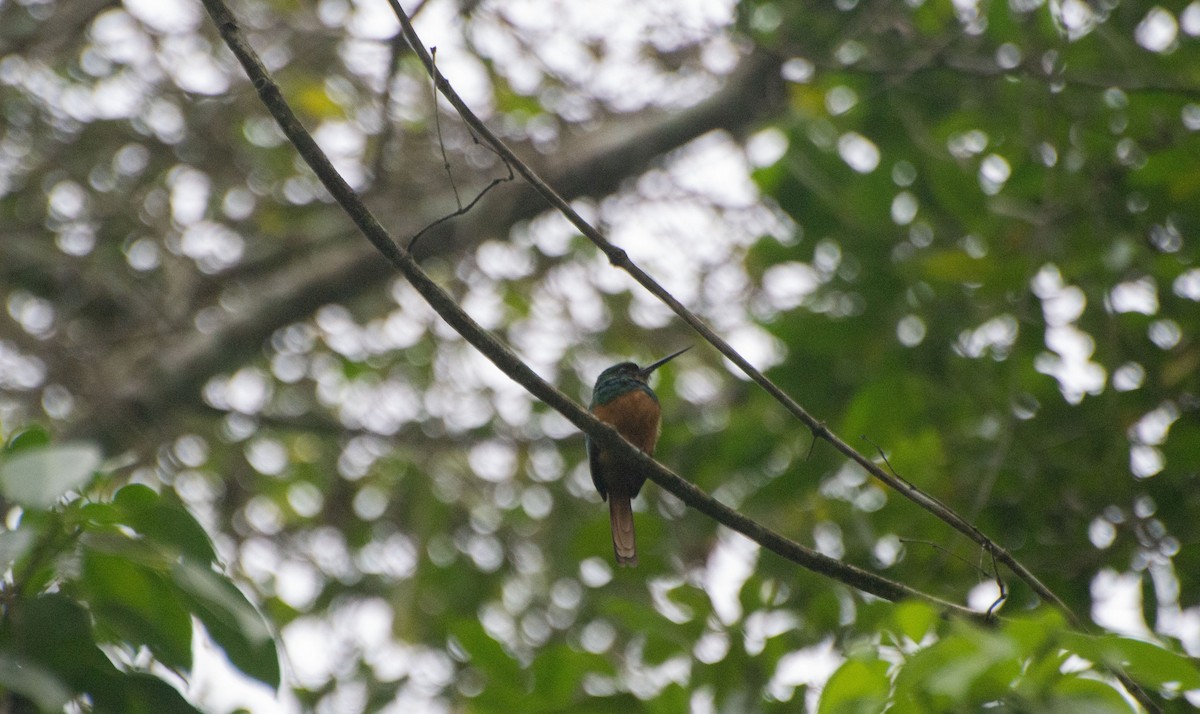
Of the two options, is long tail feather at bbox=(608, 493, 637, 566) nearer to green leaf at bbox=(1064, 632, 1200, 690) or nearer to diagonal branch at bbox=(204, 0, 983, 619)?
diagonal branch at bbox=(204, 0, 983, 619)

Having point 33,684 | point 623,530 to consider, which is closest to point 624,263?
point 33,684

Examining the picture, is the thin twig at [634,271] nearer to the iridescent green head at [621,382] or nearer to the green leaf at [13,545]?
the green leaf at [13,545]

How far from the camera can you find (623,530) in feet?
8.75

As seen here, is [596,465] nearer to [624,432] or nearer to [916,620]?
[624,432]

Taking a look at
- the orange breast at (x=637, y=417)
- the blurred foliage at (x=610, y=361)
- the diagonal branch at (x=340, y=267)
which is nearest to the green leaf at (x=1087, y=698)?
the blurred foliage at (x=610, y=361)

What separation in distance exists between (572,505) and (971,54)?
90.3 inches

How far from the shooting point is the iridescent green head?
10.6 ft

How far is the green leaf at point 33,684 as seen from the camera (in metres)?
1.06

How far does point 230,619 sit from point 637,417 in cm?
188

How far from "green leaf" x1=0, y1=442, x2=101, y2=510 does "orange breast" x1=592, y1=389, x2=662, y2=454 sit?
2.00 metres

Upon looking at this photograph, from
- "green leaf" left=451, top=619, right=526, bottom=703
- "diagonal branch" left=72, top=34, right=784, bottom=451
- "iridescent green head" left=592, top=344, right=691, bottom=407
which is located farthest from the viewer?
"diagonal branch" left=72, top=34, right=784, bottom=451

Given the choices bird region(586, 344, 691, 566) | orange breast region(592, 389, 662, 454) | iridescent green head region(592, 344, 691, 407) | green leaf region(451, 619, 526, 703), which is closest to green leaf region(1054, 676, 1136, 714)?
green leaf region(451, 619, 526, 703)

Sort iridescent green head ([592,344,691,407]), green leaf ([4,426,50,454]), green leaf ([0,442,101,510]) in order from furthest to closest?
iridescent green head ([592,344,691,407]), green leaf ([4,426,50,454]), green leaf ([0,442,101,510])

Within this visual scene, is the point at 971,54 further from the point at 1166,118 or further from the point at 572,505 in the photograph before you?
the point at 572,505
